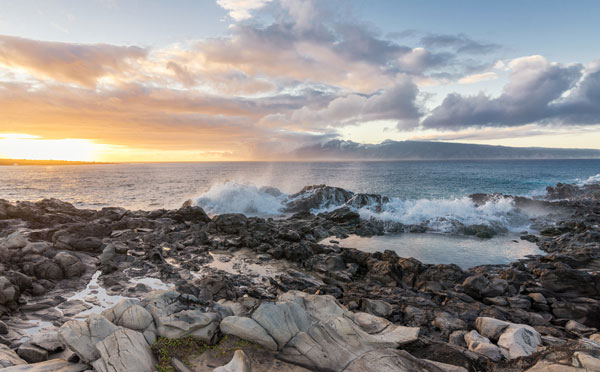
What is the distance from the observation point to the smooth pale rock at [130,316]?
7.63 meters

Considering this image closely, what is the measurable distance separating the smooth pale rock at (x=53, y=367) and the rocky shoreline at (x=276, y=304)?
4cm

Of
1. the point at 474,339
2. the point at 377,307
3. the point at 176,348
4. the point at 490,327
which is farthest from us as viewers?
the point at 377,307

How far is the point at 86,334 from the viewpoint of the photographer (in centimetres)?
687

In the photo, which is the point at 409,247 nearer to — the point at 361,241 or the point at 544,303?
the point at 361,241

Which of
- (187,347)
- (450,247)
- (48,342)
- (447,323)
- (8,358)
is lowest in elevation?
(450,247)

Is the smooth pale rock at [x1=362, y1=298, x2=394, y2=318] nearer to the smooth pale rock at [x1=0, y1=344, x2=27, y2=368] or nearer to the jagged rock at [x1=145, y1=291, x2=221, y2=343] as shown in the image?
the jagged rock at [x1=145, y1=291, x2=221, y2=343]

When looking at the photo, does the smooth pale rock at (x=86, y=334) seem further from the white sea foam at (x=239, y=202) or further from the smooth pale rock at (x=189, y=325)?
the white sea foam at (x=239, y=202)

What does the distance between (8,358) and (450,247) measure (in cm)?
2176

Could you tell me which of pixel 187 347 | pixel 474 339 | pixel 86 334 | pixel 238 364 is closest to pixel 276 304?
pixel 238 364

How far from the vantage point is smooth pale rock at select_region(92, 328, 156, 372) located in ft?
20.4

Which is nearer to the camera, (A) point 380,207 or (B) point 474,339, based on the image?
(B) point 474,339

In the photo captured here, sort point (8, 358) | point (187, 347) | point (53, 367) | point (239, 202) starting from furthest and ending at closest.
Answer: point (239, 202) < point (187, 347) < point (8, 358) < point (53, 367)

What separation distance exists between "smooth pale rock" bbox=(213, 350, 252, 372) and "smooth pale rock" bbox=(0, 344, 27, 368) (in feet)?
14.1

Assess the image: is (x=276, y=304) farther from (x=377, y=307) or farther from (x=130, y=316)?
(x=377, y=307)
